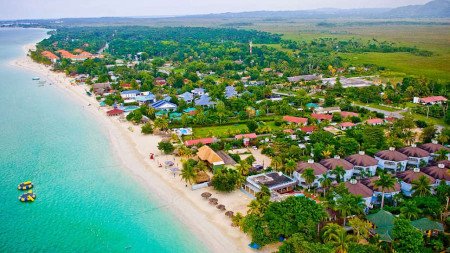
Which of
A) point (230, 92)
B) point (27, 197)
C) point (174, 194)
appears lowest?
point (174, 194)

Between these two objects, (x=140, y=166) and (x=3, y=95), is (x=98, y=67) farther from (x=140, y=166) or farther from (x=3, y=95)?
(x=140, y=166)

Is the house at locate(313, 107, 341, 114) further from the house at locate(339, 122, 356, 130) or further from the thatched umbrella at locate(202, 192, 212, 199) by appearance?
the thatched umbrella at locate(202, 192, 212, 199)

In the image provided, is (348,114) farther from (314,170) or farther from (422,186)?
(422,186)

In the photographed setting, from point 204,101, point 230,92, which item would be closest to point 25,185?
point 204,101

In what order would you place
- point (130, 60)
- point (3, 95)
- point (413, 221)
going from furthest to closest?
point (130, 60) < point (3, 95) < point (413, 221)

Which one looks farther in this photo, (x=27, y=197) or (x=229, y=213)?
(x=27, y=197)

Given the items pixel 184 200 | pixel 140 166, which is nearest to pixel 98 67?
pixel 140 166
